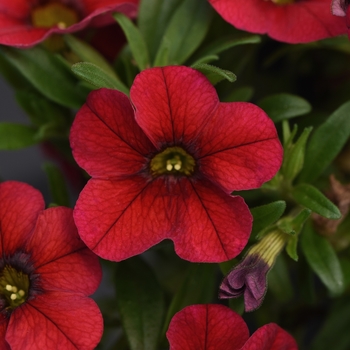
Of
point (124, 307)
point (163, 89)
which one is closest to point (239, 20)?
point (163, 89)

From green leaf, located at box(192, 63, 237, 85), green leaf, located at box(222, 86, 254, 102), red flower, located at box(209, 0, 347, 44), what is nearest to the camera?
green leaf, located at box(192, 63, 237, 85)

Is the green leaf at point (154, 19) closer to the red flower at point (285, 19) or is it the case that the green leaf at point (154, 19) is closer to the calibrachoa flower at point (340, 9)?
the red flower at point (285, 19)

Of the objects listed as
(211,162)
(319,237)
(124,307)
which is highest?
(211,162)

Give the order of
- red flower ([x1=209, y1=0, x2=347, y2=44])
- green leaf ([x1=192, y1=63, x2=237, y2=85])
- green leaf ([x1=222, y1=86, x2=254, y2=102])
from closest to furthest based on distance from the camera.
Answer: green leaf ([x1=192, y1=63, x2=237, y2=85]), red flower ([x1=209, y1=0, x2=347, y2=44]), green leaf ([x1=222, y1=86, x2=254, y2=102])

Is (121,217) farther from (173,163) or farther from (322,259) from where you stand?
(322,259)

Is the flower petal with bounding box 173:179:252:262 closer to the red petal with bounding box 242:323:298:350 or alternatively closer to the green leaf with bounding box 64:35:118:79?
the red petal with bounding box 242:323:298:350

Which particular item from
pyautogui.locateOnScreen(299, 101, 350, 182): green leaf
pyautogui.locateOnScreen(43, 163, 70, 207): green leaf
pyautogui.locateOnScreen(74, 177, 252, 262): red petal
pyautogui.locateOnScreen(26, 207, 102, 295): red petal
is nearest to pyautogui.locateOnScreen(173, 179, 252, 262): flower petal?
pyautogui.locateOnScreen(74, 177, 252, 262): red petal

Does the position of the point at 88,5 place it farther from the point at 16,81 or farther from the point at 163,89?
the point at 163,89
